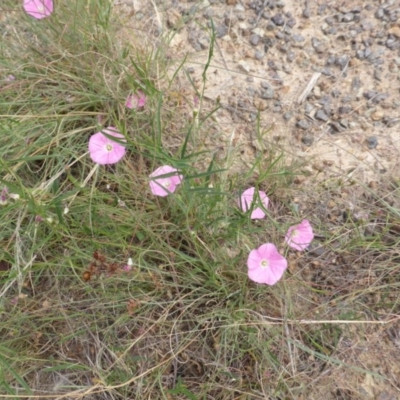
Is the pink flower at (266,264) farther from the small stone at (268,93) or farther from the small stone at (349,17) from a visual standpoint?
the small stone at (349,17)

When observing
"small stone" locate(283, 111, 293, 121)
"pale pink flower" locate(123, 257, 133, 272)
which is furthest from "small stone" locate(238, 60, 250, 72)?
"pale pink flower" locate(123, 257, 133, 272)

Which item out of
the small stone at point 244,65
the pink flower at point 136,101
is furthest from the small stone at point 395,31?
the pink flower at point 136,101

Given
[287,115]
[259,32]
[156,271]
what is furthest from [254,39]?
[156,271]

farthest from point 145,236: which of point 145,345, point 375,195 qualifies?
point 375,195

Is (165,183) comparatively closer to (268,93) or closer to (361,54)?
(268,93)

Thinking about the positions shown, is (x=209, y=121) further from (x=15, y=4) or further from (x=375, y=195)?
(x=15, y=4)
